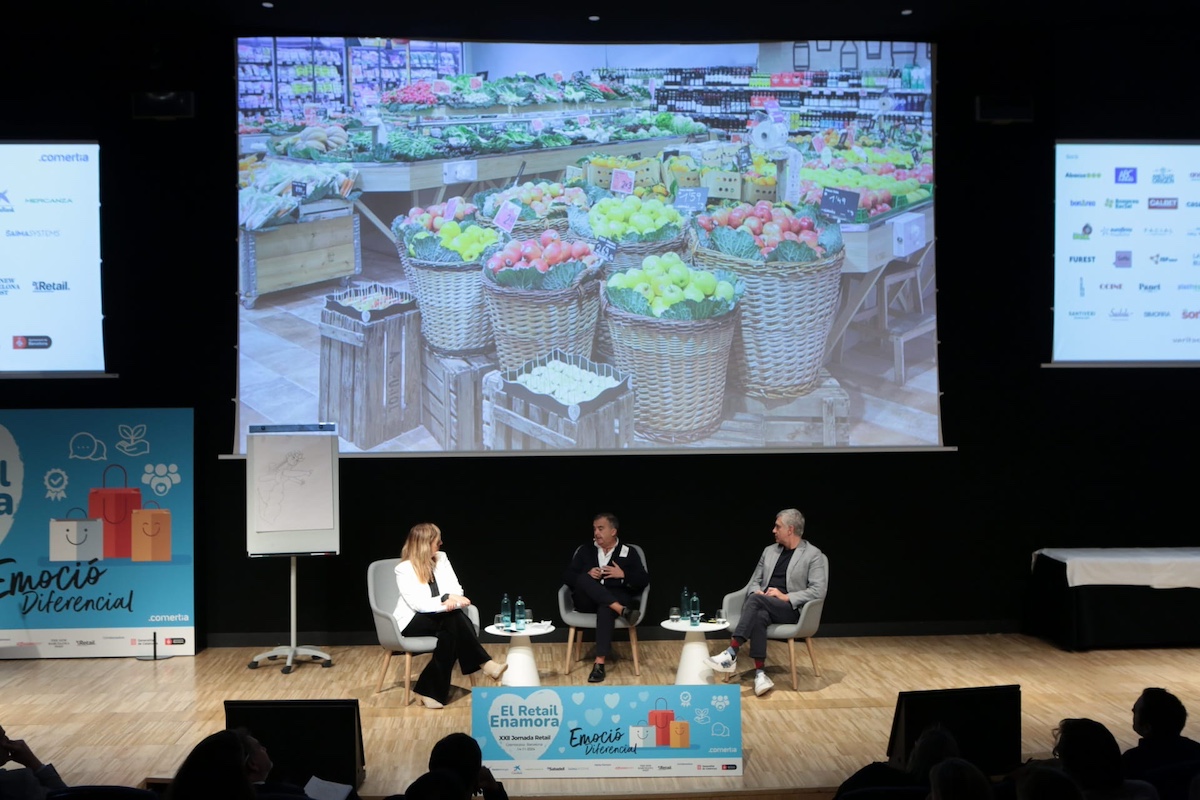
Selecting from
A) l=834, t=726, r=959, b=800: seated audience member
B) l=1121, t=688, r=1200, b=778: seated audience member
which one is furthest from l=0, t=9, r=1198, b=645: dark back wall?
l=834, t=726, r=959, b=800: seated audience member

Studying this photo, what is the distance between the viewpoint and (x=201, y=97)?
721 centimetres

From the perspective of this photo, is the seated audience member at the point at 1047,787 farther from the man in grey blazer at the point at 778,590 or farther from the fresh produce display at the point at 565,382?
the fresh produce display at the point at 565,382

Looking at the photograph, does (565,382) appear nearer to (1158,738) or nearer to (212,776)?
(1158,738)

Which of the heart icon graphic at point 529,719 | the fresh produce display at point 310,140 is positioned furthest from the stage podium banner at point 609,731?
the fresh produce display at point 310,140

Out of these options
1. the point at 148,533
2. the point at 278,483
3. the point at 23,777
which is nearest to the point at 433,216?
the point at 278,483

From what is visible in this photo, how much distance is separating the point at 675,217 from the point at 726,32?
1230 mm

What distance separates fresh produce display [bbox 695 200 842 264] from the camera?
7215mm

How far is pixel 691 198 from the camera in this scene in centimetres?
724

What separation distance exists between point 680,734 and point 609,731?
11.5 inches

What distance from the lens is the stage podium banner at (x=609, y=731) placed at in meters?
4.55

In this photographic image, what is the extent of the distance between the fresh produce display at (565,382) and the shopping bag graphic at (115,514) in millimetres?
2507

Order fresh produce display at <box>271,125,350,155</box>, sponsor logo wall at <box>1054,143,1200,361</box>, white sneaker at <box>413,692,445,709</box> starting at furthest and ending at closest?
sponsor logo wall at <box>1054,143,1200,361</box> < fresh produce display at <box>271,125,350,155</box> < white sneaker at <box>413,692,445,709</box>

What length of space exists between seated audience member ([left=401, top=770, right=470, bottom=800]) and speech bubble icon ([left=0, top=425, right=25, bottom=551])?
546cm

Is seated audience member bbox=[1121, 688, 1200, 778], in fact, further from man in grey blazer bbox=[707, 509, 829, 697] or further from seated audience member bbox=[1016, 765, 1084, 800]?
man in grey blazer bbox=[707, 509, 829, 697]
